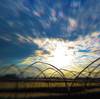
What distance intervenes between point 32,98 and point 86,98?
6.53 meters

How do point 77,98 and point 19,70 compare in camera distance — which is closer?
point 77,98

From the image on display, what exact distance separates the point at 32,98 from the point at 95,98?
7543 millimetres

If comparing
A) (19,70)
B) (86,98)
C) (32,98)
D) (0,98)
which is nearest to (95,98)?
(86,98)

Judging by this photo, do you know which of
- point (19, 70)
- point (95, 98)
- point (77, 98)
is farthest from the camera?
point (19, 70)

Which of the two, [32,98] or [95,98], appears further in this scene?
[32,98]

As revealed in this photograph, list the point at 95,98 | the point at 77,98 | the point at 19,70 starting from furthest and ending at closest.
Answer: the point at 19,70 → the point at 77,98 → the point at 95,98

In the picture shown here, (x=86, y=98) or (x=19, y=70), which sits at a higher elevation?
(x=19, y=70)

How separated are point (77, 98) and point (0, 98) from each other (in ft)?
29.3

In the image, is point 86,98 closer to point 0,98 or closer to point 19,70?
point 0,98

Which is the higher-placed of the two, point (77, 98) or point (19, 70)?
point (19, 70)

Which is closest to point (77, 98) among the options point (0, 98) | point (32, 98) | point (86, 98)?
point (86, 98)

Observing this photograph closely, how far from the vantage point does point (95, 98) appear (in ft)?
70.2

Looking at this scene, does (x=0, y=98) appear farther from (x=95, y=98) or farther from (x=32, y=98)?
(x=95, y=98)

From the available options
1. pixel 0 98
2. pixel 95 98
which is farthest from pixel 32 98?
pixel 95 98
